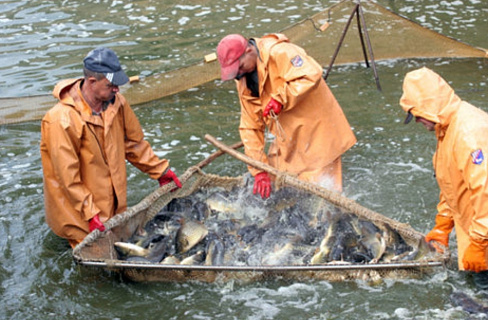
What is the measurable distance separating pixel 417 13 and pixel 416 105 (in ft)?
29.5

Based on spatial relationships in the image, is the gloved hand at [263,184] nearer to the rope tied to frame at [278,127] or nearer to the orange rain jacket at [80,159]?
the rope tied to frame at [278,127]

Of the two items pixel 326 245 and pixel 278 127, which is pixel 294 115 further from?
pixel 326 245

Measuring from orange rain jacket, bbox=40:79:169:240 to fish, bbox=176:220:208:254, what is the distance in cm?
61

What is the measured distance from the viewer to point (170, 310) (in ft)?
15.9

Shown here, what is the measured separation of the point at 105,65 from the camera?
471cm

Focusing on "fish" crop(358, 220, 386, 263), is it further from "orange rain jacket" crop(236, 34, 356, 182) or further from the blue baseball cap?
the blue baseball cap

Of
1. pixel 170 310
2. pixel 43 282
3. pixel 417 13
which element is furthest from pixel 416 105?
pixel 417 13

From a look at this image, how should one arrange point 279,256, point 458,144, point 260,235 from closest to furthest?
point 458,144 → point 279,256 → point 260,235

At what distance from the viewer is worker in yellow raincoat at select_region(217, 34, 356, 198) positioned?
5094mm

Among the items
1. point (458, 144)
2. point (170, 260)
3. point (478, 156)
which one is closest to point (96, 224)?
point (170, 260)

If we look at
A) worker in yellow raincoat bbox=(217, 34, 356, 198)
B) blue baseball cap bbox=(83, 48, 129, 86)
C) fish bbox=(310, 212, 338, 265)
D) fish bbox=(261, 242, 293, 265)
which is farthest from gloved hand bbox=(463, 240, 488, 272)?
blue baseball cap bbox=(83, 48, 129, 86)

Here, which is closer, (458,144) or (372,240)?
(458,144)

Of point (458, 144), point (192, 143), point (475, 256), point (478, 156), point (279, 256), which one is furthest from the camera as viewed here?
Answer: point (192, 143)

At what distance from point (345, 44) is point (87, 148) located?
5783 mm
